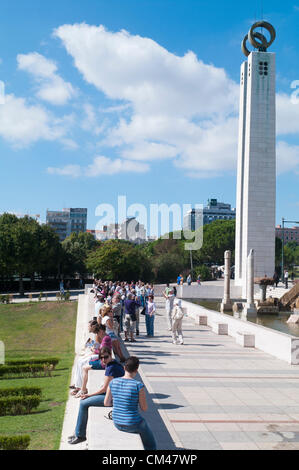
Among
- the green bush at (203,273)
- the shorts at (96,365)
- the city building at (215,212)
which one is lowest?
the shorts at (96,365)

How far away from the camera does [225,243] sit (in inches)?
2940

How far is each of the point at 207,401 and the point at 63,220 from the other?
153163 mm

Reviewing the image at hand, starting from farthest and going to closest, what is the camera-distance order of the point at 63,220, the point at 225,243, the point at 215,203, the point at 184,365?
the point at 215,203
the point at 63,220
the point at 225,243
the point at 184,365

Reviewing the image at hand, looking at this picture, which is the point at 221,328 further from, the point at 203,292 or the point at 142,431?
the point at 203,292

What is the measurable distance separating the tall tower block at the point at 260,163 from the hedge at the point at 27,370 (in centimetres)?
3196

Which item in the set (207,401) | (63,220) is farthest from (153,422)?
(63,220)

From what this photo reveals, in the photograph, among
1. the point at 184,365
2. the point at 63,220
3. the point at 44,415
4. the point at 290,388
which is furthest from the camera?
the point at 63,220

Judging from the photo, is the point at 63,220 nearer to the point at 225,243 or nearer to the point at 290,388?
the point at 225,243

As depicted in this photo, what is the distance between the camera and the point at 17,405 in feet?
28.9

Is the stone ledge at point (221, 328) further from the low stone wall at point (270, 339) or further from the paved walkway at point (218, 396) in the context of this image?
the paved walkway at point (218, 396)

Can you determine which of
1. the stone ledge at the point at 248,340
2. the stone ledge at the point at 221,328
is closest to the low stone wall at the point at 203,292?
the stone ledge at the point at 221,328

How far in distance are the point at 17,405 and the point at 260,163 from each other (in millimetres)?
37811

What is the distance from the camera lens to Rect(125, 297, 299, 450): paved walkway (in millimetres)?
6836

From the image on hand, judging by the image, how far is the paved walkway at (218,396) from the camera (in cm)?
684
